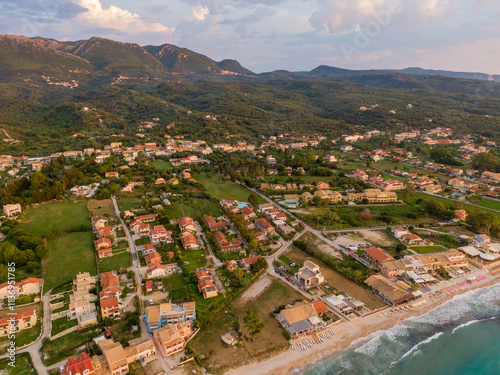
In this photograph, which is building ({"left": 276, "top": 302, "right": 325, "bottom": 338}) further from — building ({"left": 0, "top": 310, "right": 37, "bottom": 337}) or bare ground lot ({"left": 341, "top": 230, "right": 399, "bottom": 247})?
building ({"left": 0, "top": 310, "right": 37, "bottom": 337})

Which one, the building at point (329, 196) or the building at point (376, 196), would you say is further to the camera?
the building at point (376, 196)

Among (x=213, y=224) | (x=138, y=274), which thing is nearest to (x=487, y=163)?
(x=213, y=224)

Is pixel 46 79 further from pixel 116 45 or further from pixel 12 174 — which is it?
pixel 12 174

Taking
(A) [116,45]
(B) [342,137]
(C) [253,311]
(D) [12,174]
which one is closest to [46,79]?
(A) [116,45]

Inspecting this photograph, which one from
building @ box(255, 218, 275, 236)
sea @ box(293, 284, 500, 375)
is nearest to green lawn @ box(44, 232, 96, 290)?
building @ box(255, 218, 275, 236)

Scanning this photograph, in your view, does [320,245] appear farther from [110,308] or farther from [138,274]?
[110,308]

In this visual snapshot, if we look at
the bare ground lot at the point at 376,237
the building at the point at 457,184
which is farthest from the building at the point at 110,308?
the building at the point at 457,184

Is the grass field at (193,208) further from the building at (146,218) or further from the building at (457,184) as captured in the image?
the building at (457,184)
